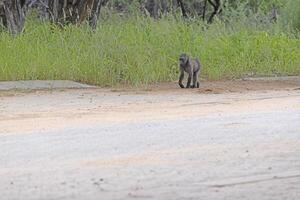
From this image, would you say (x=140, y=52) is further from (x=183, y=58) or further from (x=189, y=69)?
(x=183, y=58)

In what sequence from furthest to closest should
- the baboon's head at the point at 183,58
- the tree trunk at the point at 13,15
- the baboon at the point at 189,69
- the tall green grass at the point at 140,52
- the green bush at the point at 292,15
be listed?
the green bush at the point at 292,15
the tree trunk at the point at 13,15
the tall green grass at the point at 140,52
the baboon at the point at 189,69
the baboon's head at the point at 183,58

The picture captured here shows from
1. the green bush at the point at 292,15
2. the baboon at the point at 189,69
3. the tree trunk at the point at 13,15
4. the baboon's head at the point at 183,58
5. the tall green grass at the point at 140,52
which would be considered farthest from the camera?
the green bush at the point at 292,15

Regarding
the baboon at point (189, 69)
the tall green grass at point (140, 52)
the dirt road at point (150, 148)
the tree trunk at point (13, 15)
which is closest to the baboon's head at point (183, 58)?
the baboon at point (189, 69)

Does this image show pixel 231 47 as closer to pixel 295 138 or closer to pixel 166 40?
pixel 166 40

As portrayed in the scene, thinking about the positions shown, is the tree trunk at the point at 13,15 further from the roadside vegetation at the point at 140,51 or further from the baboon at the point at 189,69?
the baboon at the point at 189,69

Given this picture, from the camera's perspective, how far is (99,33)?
16.2 meters

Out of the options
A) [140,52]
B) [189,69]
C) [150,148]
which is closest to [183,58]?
[189,69]

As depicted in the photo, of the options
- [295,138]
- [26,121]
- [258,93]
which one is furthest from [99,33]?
[295,138]

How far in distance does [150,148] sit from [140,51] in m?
8.97

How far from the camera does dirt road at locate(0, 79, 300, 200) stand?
5.37 m

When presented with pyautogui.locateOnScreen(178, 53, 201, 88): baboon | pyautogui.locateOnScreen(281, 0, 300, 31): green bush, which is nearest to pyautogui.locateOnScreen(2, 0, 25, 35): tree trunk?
pyautogui.locateOnScreen(178, 53, 201, 88): baboon

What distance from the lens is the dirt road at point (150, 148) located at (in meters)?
5.37

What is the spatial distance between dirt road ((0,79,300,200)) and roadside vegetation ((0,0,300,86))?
3074 millimetres

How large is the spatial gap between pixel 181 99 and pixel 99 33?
4.97 m
